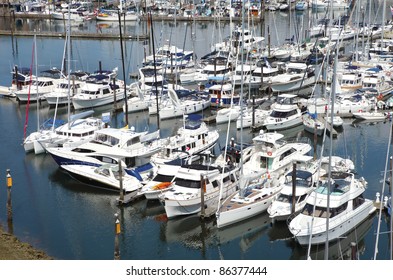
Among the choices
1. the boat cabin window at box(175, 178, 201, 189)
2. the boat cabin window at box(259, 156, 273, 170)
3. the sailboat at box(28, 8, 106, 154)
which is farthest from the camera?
the sailboat at box(28, 8, 106, 154)

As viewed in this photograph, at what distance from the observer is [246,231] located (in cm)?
3180

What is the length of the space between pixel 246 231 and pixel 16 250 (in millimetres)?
10610

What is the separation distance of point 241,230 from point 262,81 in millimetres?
30347

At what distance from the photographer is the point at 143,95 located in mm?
55219

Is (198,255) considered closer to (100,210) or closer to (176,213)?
(176,213)

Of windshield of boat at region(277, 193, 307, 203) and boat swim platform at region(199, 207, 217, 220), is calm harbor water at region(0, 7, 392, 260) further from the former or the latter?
windshield of boat at region(277, 193, 307, 203)

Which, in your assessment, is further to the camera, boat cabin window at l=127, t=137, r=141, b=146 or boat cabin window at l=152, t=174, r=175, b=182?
boat cabin window at l=127, t=137, r=141, b=146

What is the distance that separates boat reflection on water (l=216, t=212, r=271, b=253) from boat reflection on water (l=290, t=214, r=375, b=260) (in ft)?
7.00

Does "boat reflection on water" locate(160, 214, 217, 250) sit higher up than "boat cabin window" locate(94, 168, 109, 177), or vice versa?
"boat cabin window" locate(94, 168, 109, 177)

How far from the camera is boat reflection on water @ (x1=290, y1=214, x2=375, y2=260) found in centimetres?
2884

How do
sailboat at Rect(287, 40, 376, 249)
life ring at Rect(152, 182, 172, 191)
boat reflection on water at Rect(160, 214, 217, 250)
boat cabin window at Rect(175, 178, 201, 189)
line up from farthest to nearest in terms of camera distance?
1. life ring at Rect(152, 182, 172, 191)
2. boat cabin window at Rect(175, 178, 201, 189)
3. boat reflection on water at Rect(160, 214, 217, 250)
4. sailboat at Rect(287, 40, 376, 249)

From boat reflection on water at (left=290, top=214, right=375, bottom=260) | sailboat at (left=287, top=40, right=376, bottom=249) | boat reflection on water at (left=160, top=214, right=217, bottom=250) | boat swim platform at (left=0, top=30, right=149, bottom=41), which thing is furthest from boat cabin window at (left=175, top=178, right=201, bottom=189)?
boat swim platform at (left=0, top=30, right=149, bottom=41)

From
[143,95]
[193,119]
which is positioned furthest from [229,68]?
[193,119]

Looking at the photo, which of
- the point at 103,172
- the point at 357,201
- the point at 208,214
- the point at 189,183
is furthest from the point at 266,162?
the point at 103,172
